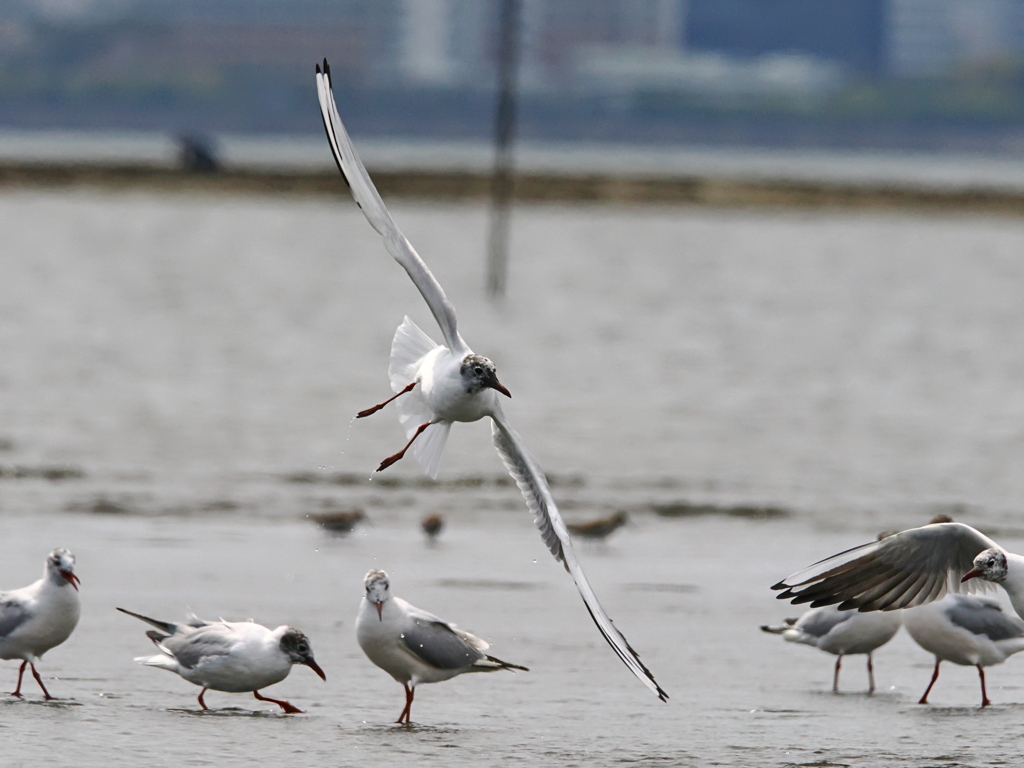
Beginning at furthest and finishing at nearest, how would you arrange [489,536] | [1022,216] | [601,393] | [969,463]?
[1022,216] → [601,393] → [969,463] → [489,536]

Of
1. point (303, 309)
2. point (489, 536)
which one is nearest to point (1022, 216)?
point (303, 309)

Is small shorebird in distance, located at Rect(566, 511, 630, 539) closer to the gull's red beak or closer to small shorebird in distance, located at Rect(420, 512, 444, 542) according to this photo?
small shorebird in distance, located at Rect(420, 512, 444, 542)

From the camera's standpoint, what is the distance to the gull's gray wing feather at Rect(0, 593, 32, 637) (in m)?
9.73

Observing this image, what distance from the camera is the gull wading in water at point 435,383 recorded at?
A: 383 inches

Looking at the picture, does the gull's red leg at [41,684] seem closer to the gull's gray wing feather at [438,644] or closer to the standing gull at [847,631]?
the gull's gray wing feather at [438,644]

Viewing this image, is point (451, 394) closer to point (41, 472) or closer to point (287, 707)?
point (287, 707)

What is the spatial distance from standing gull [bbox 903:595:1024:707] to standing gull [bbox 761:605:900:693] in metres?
0.13

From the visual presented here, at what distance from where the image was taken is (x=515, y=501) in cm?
1688

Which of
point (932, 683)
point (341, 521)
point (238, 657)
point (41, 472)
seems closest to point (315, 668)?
point (238, 657)

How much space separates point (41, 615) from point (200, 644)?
2.59ft

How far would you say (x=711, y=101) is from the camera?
178500 millimetres

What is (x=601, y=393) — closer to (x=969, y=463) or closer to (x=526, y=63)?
(x=969, y=463)

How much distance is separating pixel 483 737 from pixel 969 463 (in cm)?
1173

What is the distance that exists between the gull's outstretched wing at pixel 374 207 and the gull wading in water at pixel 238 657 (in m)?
1.68
